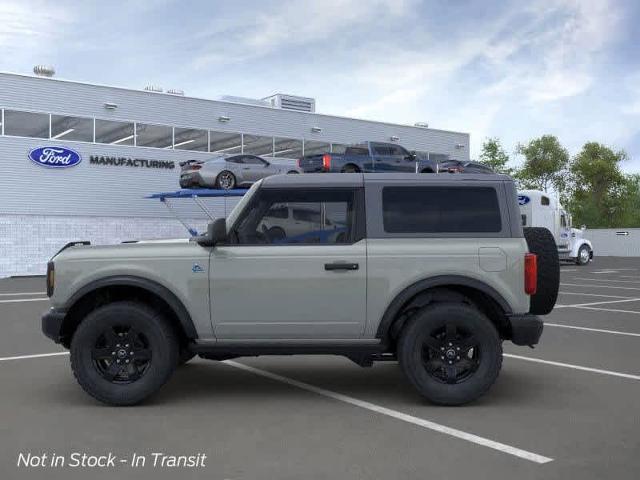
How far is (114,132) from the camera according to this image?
104 ft

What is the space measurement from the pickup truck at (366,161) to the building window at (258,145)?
13533 mm

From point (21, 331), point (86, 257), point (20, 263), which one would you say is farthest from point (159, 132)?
point (86, 257)

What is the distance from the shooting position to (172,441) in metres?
5.03

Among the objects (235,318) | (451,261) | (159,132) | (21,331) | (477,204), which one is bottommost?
(21,331)

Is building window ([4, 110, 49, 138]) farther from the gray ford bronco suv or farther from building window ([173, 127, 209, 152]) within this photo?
the gray ford bronco suv

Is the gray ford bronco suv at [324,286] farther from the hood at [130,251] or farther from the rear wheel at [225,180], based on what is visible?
the rear wheel at [225,180]

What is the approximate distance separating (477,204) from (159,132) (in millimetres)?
28262

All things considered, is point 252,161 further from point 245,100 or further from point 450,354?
point 450,354

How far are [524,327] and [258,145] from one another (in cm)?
3043

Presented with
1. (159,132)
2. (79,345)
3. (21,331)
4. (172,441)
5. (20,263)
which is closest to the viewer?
(172,441)

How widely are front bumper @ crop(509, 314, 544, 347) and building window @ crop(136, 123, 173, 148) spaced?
93.1 feet

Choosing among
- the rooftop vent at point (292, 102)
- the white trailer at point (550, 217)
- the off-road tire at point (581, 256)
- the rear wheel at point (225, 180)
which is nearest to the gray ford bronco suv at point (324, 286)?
the rear wheel at point (225, 180)

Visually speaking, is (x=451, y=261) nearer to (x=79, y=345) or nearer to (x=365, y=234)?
(x=365, y=234)

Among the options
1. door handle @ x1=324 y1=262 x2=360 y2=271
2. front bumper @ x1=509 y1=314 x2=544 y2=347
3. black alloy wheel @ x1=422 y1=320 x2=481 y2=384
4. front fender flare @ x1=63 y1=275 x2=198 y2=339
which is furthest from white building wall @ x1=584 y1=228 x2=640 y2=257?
front fender flare @ x1=63 y1=275 x2=198 y2=339
